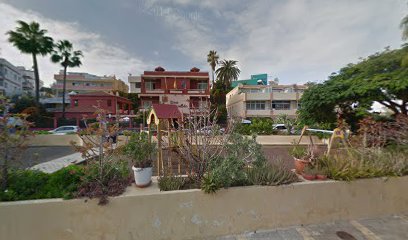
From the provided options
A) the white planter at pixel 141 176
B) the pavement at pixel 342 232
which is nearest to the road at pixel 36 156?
the white planter at pixel 141 176

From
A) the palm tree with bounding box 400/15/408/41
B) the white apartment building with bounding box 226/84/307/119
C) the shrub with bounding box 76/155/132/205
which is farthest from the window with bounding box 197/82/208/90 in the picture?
the shrub with bounding box 76/155/132/205

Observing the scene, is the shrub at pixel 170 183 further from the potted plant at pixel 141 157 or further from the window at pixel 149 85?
the window at pixel 149 85

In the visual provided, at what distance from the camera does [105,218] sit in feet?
9.30

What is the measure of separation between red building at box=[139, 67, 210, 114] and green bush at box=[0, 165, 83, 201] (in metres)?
21.2

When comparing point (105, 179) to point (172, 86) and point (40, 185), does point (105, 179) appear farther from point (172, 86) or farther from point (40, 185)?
point (172, 86)

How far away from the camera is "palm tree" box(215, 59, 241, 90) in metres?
36.2

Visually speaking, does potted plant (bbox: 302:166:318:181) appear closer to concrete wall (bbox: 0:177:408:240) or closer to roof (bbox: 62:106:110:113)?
concrete wall (bbox: 0:177:408:240)

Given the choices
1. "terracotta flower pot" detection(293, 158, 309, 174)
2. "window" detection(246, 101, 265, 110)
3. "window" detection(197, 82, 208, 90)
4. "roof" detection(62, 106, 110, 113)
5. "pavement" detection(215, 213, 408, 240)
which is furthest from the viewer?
"window" detection(246, 101, 265, 110)

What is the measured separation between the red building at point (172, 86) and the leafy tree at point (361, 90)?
14567 mm

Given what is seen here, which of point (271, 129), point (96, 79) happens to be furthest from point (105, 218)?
point (96, 79)

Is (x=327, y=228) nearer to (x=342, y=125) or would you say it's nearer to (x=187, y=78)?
(x=342, y=125)

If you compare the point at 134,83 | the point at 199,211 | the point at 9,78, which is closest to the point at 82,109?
the point at 134,83

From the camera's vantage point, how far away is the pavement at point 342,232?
3.08m

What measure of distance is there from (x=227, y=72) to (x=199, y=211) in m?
35.3
